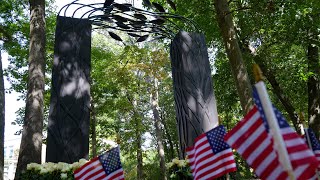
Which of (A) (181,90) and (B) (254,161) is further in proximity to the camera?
(A) (181,90)

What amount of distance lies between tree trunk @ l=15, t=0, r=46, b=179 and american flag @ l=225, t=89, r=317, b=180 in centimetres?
597

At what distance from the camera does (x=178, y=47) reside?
7.99 metres

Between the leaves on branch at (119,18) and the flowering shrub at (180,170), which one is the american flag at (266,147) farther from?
the leaves on branch at (119,18)

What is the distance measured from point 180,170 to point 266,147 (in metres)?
3.55

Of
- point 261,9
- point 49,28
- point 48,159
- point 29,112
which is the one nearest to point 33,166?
point 48,159

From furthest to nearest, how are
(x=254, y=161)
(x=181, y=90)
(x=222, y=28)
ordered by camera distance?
(x=222, y=28)
(x=181, y=90)
(x=254, y=161)

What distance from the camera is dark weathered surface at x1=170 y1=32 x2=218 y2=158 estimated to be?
7371 millimetres

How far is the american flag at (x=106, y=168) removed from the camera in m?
4.78

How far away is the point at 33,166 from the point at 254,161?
4.26 meters

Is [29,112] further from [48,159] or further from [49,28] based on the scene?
[49,28]

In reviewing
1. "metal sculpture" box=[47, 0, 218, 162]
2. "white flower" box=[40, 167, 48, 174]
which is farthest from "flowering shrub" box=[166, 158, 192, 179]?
"white flower" box=[40, 167, 48, 174]

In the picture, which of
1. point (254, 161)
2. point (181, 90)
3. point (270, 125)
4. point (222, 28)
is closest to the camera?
point (270, 125)

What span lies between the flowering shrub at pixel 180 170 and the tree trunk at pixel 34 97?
10.7ft

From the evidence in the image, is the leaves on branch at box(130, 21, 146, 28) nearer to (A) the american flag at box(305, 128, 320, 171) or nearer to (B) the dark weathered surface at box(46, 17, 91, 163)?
(B) the dark weathered surface at box(46, 17, 91, 163)
